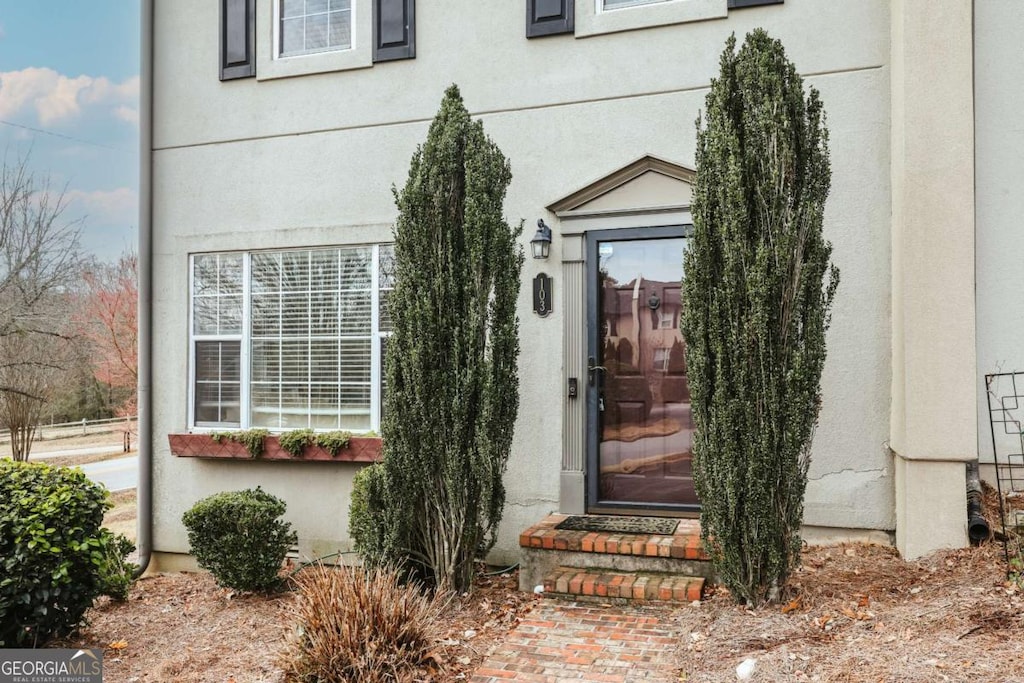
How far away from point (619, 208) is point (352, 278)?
2364 millimetres

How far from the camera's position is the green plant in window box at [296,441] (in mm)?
6328

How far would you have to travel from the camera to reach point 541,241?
5.75m

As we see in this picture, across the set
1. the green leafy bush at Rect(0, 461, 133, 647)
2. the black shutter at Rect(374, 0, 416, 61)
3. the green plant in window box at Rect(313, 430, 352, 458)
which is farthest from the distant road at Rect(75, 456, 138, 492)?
the black shutter at Rect(374, 0, 416, 61)

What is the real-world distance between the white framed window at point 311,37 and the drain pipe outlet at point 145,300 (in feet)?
3.80


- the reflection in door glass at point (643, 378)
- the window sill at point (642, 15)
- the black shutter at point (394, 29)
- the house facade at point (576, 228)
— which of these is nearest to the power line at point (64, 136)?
the house facade at point (576, 228)

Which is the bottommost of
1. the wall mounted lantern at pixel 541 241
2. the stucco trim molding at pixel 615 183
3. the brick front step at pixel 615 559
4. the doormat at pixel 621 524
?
the brick front step at pixel 615 559

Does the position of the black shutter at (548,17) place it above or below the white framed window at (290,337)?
above

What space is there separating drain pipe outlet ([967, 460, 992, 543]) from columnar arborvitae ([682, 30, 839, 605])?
1.18m

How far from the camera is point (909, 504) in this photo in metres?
4.79

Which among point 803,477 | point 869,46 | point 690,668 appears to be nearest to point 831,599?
point 803,477

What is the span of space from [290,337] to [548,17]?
11.3 feet

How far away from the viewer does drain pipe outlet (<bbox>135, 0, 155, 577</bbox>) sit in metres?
6.93

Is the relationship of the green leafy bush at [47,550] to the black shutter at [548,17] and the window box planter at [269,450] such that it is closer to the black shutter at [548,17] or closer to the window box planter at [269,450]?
the window box planter at [269,450]

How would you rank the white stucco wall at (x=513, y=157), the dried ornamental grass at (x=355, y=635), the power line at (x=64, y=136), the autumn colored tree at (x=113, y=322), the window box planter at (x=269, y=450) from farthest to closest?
the autumn colored tree at (x=113, y=322) → the power line at (x=64, y=136) → the window box planter at (x=269, y=450) → the white stucco wall at (x=513, y=157) → the dried ornamental grass at (x=355, y=635)
